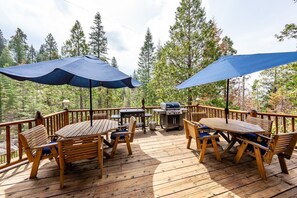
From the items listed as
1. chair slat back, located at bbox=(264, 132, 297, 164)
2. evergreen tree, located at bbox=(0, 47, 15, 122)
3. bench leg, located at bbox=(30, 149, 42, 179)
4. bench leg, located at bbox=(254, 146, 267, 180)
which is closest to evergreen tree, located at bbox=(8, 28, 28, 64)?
evergreen tree, located at bbox=(0, 47, 15, 122)

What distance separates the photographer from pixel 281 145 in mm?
2232

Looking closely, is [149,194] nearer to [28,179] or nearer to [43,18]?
[28,179]

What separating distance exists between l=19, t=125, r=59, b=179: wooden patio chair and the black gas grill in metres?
3.59

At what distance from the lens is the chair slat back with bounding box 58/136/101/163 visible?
84.3 inches

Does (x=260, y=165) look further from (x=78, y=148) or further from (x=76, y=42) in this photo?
(x=76, y=42)

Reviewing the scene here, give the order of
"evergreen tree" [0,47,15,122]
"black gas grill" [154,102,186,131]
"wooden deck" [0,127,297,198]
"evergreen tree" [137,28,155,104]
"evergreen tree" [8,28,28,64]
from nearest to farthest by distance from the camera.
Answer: "wooden deck" [0,127,297,198] → "black gas grill" [154,102,186,131] → "evergreen tree" [0,47,15,122] → "evergreen tree" [137,28,155,104] → "evergreen tree" [8,28,28,64]

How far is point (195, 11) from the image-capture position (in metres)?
8.82

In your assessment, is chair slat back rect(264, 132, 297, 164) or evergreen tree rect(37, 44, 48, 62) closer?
chair slat back rect(264, 132, 297, 164)

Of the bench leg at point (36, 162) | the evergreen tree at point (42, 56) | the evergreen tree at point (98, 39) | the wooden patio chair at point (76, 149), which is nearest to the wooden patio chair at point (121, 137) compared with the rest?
the wooden patio chair at point (76, 149)

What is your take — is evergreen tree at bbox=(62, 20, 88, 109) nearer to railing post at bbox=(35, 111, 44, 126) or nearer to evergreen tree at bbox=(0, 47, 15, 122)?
evergreen tree at bbox=(0, 47, 15, 122)

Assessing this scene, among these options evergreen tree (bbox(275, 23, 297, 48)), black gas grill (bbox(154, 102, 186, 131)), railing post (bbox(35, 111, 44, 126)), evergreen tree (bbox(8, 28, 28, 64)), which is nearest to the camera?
railing post (bbox(35, 111, 44, 126))

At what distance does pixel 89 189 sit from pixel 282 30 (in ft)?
30.4

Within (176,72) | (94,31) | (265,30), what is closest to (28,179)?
(176,72)

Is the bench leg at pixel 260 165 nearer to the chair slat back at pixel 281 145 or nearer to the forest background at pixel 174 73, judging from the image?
the chair slat back at pixel 281 145
